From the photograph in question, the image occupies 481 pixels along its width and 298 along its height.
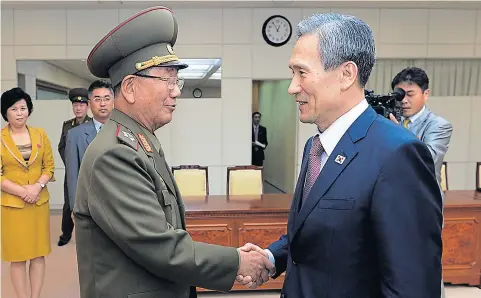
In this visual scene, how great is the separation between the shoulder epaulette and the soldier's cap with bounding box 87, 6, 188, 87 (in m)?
0.17

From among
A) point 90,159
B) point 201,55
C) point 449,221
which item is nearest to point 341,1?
point 201,55

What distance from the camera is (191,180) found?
4133 millimetres

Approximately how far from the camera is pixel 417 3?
20.6ft

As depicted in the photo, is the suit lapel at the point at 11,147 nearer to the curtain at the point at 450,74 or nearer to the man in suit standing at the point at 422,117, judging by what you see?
the man in suit standing at the point at 422,117

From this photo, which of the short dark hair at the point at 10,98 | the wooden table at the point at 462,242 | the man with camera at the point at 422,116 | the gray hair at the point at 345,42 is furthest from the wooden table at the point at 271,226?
the gray hair at the point at 345,42

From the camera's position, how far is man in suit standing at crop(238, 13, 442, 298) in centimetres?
95

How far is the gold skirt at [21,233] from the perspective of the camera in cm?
310

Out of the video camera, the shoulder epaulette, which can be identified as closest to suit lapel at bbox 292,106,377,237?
the shoulder epaulette

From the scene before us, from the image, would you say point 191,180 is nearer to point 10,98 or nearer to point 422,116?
point 10,98

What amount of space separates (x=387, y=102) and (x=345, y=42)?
1.68m

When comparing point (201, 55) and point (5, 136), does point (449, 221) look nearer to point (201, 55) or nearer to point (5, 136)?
point (5, 136)

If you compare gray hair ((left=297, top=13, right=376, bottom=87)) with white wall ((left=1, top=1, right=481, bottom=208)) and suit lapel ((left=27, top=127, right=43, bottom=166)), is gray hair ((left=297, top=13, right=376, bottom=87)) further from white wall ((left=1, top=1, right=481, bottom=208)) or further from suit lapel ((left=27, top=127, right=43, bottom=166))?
white wall ((left=1, top=1, right=481, bottom=208))

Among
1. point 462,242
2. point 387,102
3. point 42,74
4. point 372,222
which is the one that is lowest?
point 462,242

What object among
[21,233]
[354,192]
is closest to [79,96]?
[21,233]
